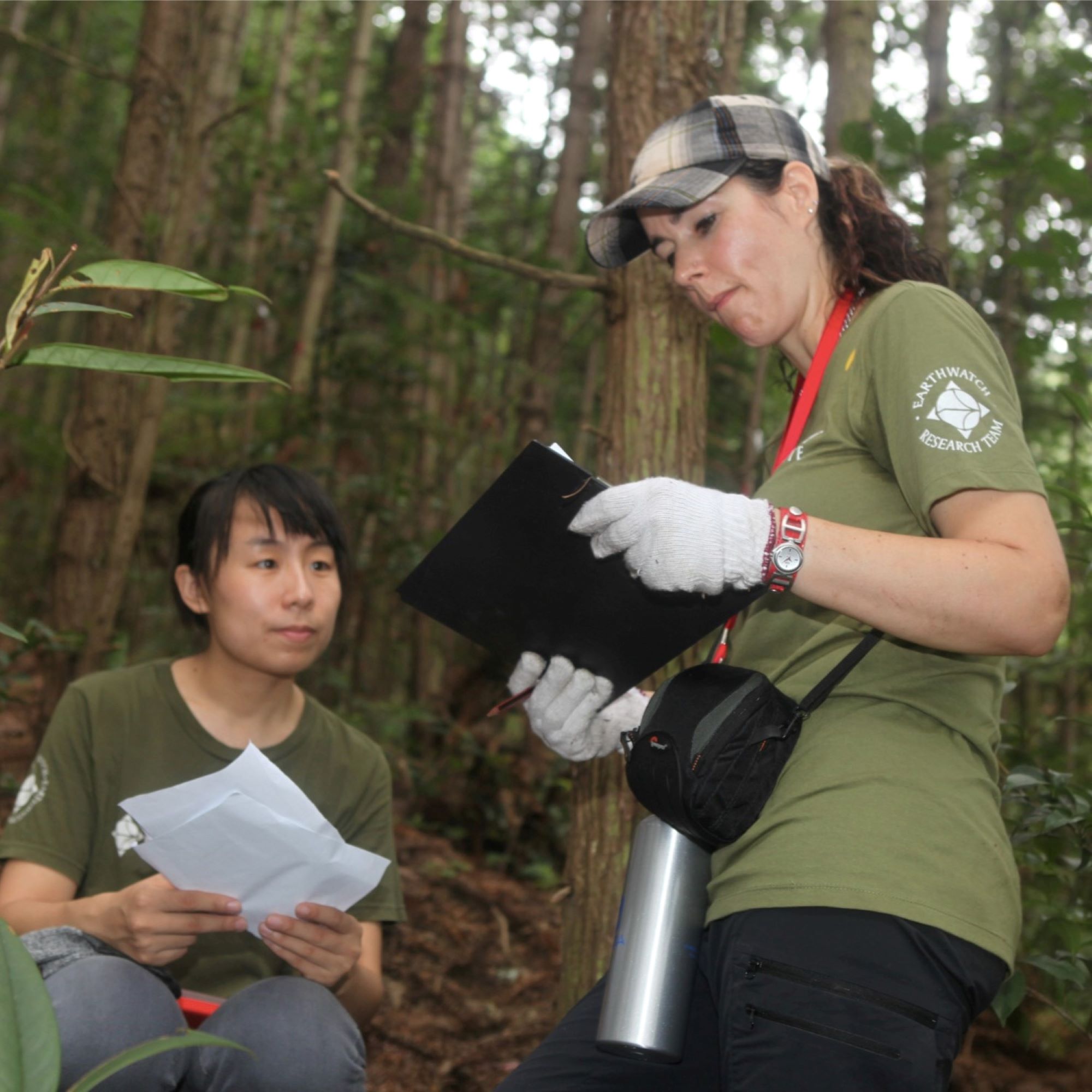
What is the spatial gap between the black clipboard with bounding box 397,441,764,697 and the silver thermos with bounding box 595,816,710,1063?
0.97 ft

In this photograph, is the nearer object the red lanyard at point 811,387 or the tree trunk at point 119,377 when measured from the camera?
the red lanyard at point 811,387

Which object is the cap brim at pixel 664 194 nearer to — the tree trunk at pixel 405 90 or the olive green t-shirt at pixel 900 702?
the olive green t-shirt at pixel 900 702

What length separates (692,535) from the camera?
1.47 metres

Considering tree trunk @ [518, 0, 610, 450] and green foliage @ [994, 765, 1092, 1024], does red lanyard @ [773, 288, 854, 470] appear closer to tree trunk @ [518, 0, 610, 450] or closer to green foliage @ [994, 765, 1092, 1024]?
green foliage @ [994, 765, 1092, 1024]

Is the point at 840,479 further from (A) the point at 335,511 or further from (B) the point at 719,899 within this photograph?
(A) the point at 335,511

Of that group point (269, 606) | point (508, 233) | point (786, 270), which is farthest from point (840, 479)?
point (508, 233)

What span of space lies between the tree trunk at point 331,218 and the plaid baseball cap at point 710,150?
466 cm

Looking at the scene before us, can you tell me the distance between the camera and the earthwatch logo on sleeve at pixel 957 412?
1.43m

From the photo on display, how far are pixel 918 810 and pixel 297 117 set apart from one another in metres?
8.32

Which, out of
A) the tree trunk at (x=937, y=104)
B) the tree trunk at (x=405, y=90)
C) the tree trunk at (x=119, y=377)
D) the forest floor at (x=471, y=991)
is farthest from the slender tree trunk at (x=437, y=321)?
the tree trunk at (x=937, y=104)

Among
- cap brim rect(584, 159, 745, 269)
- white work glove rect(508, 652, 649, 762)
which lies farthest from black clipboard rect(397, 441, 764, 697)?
cap brim rect(584, 159, 745, 269)

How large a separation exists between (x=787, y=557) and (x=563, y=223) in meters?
6.48

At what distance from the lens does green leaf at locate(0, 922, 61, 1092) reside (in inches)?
32.6

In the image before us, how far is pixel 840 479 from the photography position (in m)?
1.64
